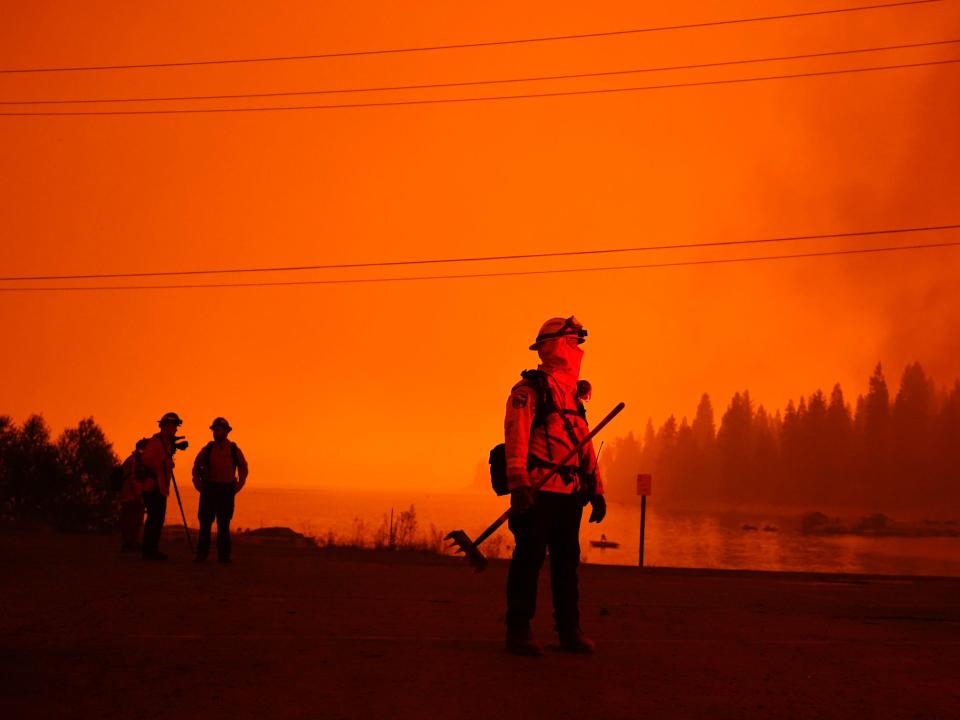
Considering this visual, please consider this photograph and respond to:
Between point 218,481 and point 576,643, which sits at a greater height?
point 218,481

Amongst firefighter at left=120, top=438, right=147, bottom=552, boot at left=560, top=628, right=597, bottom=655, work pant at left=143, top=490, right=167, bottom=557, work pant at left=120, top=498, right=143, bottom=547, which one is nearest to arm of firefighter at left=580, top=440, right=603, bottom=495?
boot at left=560, top=628, right=597, bottom=655

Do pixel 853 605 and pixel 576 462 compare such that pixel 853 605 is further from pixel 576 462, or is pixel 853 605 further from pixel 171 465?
pixel 171 465

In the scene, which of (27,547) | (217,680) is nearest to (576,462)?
(217,680)

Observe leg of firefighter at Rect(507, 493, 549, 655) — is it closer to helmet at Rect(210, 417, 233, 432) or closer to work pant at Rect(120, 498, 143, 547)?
helmet at Rect(210, 417, 233, 432)

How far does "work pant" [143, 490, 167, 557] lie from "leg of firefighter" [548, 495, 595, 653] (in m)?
10.3

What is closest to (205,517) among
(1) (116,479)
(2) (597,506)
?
(1) (116,479)

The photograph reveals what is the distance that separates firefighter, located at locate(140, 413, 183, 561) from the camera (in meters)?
16.8

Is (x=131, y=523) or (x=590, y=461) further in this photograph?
(x=131, y=523)

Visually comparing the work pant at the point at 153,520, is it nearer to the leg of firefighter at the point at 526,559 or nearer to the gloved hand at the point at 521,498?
the leg of firefighter at the point at 526,559

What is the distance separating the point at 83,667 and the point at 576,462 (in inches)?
144

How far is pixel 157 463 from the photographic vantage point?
17406mm

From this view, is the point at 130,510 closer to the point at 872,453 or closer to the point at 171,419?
the point at 171,419

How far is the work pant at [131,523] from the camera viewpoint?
1952 cm

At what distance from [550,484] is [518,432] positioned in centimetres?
47
